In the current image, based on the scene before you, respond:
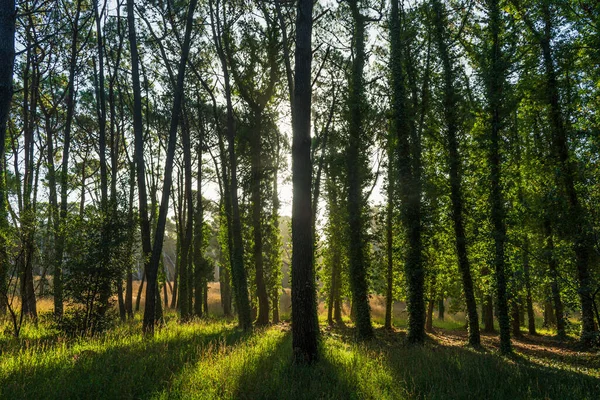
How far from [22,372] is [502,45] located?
16.2m

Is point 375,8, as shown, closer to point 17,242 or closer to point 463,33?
point 463,33

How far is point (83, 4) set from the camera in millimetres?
17141

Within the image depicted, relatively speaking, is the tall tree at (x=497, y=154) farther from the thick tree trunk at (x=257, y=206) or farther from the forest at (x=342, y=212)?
the thick tree trunk at (x=257, y=206)

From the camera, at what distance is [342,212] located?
50.6 ft

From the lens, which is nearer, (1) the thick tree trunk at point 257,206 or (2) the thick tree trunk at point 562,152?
(2) the thick tree trunk at point 562,152

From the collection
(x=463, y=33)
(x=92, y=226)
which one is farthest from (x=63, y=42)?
(x=463, y=33)

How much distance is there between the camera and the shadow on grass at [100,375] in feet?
15.9

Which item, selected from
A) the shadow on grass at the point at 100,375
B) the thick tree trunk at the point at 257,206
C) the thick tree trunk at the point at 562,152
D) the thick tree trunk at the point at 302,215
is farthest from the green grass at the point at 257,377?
the thick tree trunk at the point at 257,206

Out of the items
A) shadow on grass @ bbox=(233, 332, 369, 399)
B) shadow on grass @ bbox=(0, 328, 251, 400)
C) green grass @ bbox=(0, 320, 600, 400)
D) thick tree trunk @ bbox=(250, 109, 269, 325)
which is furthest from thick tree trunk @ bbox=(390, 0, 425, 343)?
shadow on grass @ bbox=(0, 328, 251, 400)

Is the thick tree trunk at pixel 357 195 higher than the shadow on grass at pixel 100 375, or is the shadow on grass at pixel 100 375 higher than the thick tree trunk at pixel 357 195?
the thick tree trunk at pixel 357 195

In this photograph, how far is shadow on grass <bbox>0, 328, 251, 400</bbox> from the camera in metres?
4.86

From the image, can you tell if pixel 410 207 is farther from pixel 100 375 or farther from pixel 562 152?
pixel 100 375

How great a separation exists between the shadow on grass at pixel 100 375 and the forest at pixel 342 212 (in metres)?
0.05

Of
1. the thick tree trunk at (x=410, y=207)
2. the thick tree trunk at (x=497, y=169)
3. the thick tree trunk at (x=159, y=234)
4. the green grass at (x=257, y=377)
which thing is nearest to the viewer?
the green grass at (x=257, y=377)
